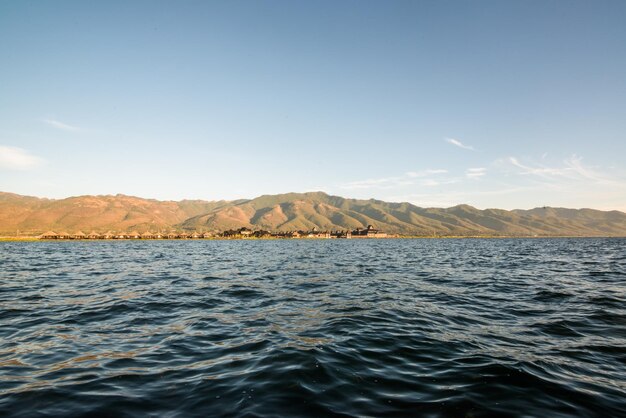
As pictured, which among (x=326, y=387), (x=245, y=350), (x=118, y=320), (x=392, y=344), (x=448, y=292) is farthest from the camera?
(x=448, y=292)

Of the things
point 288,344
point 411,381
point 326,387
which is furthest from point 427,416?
point 288,344

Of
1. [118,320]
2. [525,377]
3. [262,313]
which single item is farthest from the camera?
[262,313]

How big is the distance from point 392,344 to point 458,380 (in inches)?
141

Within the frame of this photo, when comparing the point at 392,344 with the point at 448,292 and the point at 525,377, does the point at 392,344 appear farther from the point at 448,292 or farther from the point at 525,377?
the point at 448,292

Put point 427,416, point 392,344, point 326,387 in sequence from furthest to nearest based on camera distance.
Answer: point 392,344, point 326,387, point 427,416

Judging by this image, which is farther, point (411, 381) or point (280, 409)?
point (411, 381)

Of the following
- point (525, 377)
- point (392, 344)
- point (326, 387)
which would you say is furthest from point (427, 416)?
point (392, 344)

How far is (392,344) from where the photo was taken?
42.2ft

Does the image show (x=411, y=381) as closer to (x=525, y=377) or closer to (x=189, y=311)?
(x=525, y=377)

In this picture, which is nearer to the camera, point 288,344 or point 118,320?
point 288,344

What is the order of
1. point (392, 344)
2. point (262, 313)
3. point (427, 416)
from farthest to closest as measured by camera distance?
point (262, 313) < point (392, 344) < point (427, 416)

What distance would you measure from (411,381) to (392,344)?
3.39 meters

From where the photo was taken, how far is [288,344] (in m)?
12.7

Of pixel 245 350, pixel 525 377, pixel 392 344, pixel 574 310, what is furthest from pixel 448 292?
pixel 245 350
